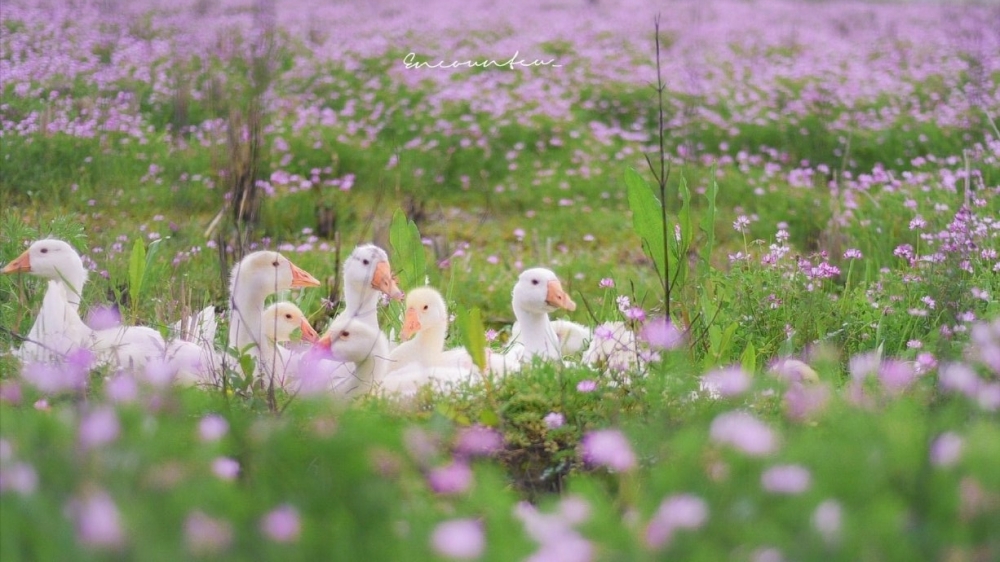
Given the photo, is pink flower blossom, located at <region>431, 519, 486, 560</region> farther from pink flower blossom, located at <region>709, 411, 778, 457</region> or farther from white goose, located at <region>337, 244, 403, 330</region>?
white goose, located at <region>337, 244, 403, 330</region>

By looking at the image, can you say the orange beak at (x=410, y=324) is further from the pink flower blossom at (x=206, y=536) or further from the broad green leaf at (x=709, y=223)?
the pink flower blossom at (x=206, y=536)

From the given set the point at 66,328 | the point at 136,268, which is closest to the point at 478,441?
the point at 66,328

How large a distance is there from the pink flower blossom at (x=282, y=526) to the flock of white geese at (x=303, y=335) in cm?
145

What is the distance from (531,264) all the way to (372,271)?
265cm

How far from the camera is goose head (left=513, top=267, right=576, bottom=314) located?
3.55 metres

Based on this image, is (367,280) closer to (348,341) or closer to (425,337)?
(425,337)

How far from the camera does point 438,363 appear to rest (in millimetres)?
3660

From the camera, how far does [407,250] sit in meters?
4.15

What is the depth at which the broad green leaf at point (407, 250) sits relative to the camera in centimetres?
412

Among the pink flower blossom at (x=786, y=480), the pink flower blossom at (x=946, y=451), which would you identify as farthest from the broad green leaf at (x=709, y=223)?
the pink flower blossom at (x=786, y=480)

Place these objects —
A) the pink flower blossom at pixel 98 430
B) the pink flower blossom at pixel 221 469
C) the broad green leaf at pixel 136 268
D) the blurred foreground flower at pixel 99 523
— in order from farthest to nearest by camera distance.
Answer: the broad green leaf at pixel 136 268 < the pink flower blossom at pixel 221 469 < the pink flower blossom at pixel 98 430 < the blurred foreground flower at pixel 99 523

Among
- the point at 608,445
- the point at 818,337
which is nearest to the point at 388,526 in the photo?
the point at 608,445

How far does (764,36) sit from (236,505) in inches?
506

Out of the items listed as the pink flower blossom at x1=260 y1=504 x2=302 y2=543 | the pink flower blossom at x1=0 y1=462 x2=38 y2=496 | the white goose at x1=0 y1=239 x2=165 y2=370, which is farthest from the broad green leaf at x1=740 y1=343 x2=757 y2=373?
the pink flower blossom at x1=0 y1=462 x2=38 y2=496
